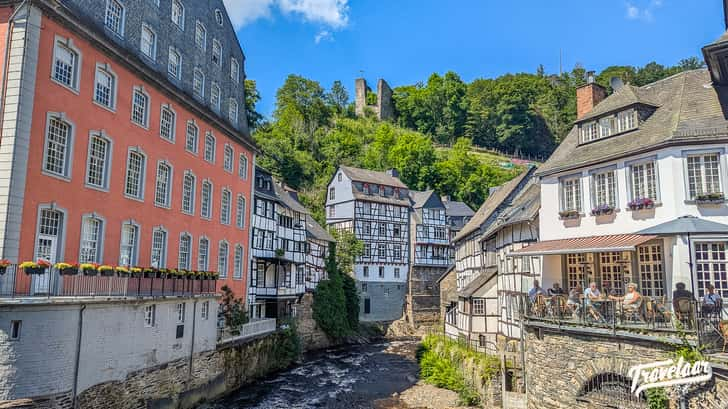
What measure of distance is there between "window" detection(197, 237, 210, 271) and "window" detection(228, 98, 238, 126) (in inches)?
267

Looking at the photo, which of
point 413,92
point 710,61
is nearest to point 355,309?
point 710,61

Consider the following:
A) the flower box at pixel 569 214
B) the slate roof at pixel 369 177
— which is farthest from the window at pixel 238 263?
the slate roof at pixel 369 177

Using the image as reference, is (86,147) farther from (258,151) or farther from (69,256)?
(258,151)

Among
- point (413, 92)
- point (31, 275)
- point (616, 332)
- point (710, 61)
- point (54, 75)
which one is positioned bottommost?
point (616, 332)

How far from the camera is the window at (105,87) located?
1566 centimetres

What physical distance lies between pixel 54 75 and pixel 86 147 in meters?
2.18

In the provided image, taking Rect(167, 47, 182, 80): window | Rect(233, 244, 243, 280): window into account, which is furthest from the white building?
Rect(167, 47, 182, 80): window

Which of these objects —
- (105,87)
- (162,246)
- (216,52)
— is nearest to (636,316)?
(162,246)

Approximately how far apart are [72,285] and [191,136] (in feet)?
34.3

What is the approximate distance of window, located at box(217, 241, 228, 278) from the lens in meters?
24.0

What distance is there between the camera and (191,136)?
21.7 meters

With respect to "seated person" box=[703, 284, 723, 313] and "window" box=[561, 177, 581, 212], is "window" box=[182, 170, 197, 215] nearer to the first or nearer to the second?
"window" box=[561, 177, 581, 212]

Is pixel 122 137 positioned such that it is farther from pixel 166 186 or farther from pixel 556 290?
pixel 556 290

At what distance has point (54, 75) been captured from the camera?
13.9 m
